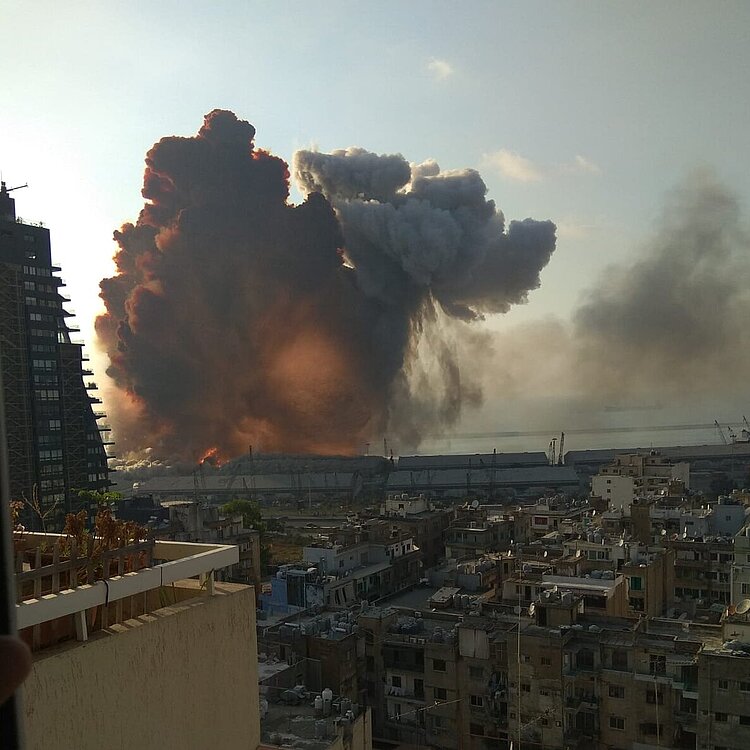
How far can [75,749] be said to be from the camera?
7.92 feet

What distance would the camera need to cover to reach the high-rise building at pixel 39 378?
877 inches

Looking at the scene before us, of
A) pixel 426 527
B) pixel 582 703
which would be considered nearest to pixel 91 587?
pixel 582 703

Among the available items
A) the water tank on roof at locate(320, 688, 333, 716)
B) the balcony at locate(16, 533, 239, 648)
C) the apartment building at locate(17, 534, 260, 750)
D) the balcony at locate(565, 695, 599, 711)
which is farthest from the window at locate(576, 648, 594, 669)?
the balcony at locate(16, 533, 239, 648)

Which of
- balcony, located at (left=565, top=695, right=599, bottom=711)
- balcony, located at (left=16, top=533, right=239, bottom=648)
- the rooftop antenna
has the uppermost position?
the rooftop antenna

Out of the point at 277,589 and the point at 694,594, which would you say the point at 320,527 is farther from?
the point at 694,594

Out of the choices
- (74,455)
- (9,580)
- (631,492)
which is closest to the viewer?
(9,580)

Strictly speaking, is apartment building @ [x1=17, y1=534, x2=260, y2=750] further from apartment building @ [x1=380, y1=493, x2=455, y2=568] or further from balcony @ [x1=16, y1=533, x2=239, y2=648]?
apartment building @ [x1=380, y1=493, x2=455, y2=568]

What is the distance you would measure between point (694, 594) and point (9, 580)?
1805 centimetres

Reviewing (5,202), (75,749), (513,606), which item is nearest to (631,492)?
(513,606)

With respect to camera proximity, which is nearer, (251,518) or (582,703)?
(582,703)

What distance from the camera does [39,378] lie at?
23.2m

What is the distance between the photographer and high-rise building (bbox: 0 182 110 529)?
73.0ft

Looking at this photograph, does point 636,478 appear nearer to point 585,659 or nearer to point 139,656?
point 585,659

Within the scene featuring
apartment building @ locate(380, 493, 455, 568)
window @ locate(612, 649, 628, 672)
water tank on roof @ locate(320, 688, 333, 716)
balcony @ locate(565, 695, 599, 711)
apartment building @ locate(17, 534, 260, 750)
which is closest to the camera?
apartment building @ locate(17, 534, 260, 750)
